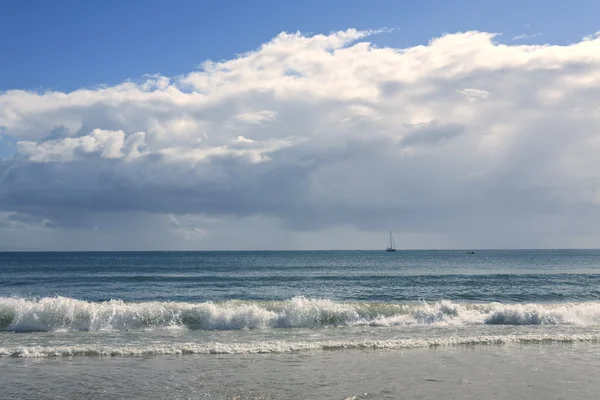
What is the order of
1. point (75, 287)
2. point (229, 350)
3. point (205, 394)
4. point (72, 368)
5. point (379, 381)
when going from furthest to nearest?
point (75, 287) → point (229, 350) → point (72, 368) → point (379, 381) → point (205, 394)

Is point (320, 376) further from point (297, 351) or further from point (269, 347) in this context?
point (269, 347)

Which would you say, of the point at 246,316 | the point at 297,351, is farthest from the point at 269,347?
the point at 246,316

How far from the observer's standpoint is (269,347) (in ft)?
59.1

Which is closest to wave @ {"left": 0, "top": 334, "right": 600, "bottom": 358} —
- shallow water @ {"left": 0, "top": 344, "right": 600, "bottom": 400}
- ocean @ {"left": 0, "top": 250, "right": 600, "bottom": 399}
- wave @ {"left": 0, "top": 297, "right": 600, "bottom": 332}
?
ocean @ {"left": 0, "top": 250, "right": 600, "bottom": 399}

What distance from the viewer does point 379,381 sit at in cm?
1361

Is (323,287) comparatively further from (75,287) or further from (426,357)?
(426,357)

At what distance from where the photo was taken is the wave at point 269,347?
17250 millimetres

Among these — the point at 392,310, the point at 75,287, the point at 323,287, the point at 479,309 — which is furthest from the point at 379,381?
the point at 75,287

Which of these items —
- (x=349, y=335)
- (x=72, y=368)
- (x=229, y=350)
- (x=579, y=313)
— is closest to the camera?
(x=72, y=368)

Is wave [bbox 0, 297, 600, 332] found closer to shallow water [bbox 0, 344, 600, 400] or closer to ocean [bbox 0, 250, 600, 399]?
ocean [bbox 0, 250, 600, 399]

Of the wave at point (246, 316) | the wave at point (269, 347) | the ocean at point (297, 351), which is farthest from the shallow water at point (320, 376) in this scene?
the wave at point (246, 316)

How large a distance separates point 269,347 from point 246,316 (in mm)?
6323

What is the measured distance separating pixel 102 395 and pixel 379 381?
680 centimetres

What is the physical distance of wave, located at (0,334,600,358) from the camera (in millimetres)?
17250
